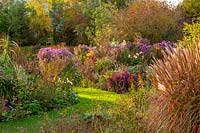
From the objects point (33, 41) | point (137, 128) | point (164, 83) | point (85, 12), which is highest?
point (85, 12)

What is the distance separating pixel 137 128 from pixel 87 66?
8827 mm

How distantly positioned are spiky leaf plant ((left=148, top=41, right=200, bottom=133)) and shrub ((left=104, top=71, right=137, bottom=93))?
6.55 m

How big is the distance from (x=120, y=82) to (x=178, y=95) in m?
7.04

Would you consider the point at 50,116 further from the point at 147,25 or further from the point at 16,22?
the point at 16,22

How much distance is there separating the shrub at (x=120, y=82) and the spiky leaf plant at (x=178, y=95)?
21.5 ft

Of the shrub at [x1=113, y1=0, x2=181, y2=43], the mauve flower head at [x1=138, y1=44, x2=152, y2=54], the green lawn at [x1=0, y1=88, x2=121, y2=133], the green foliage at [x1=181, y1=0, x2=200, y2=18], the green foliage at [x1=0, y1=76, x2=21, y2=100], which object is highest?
the green foliage at [x1=181, y1=0, x2=200, y2=18]

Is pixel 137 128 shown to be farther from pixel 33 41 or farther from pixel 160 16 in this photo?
pixel 33 41

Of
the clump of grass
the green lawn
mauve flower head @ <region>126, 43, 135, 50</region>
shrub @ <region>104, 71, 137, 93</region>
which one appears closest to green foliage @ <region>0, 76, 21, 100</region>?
the green lawn

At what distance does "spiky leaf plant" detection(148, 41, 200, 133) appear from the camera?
245 inches

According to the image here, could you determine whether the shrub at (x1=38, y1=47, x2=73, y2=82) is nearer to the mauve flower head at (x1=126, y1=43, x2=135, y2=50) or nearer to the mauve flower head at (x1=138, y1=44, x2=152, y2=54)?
the mauve flower head at (x1=126, y1=43, x2=135, y2=50)

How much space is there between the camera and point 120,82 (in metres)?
13.3

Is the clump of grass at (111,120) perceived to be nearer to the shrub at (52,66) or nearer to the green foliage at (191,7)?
the shrub at (52,66)

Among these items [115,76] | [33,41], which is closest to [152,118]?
[115,76]

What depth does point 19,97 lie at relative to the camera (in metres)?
9.89
